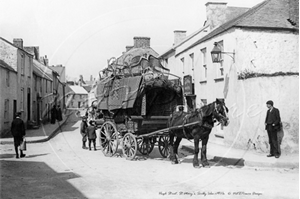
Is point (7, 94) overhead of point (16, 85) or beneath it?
beneath

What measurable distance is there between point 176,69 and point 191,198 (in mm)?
16924

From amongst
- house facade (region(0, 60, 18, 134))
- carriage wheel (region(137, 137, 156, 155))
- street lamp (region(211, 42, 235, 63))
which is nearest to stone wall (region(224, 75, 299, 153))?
street lamp (region(211, 42, 235, 63))

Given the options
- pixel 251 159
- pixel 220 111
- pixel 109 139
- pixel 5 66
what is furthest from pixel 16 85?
pixel 251 159

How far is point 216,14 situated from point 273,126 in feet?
32.8

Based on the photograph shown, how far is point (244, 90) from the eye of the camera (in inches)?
531

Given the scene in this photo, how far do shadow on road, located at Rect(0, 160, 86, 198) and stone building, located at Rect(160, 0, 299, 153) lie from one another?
24.0 ft

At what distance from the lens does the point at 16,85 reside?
890 inches

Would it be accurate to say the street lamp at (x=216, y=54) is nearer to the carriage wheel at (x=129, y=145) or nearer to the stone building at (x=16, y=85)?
the carriage wheel at (x=129, y=145)

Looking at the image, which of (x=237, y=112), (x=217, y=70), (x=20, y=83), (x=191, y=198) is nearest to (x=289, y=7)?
(x=217, y=70)

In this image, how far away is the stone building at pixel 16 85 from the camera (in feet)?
67.6

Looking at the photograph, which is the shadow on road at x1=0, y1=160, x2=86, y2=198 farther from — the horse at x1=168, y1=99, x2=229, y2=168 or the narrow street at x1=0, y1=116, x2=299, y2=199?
the horse at x1=168, y1=99, x2=229, y2=168

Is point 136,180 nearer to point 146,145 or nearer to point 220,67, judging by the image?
point 146,145

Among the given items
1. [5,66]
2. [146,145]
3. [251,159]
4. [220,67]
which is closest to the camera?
[251,159]

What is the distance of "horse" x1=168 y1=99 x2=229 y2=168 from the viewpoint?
9.56 metres
